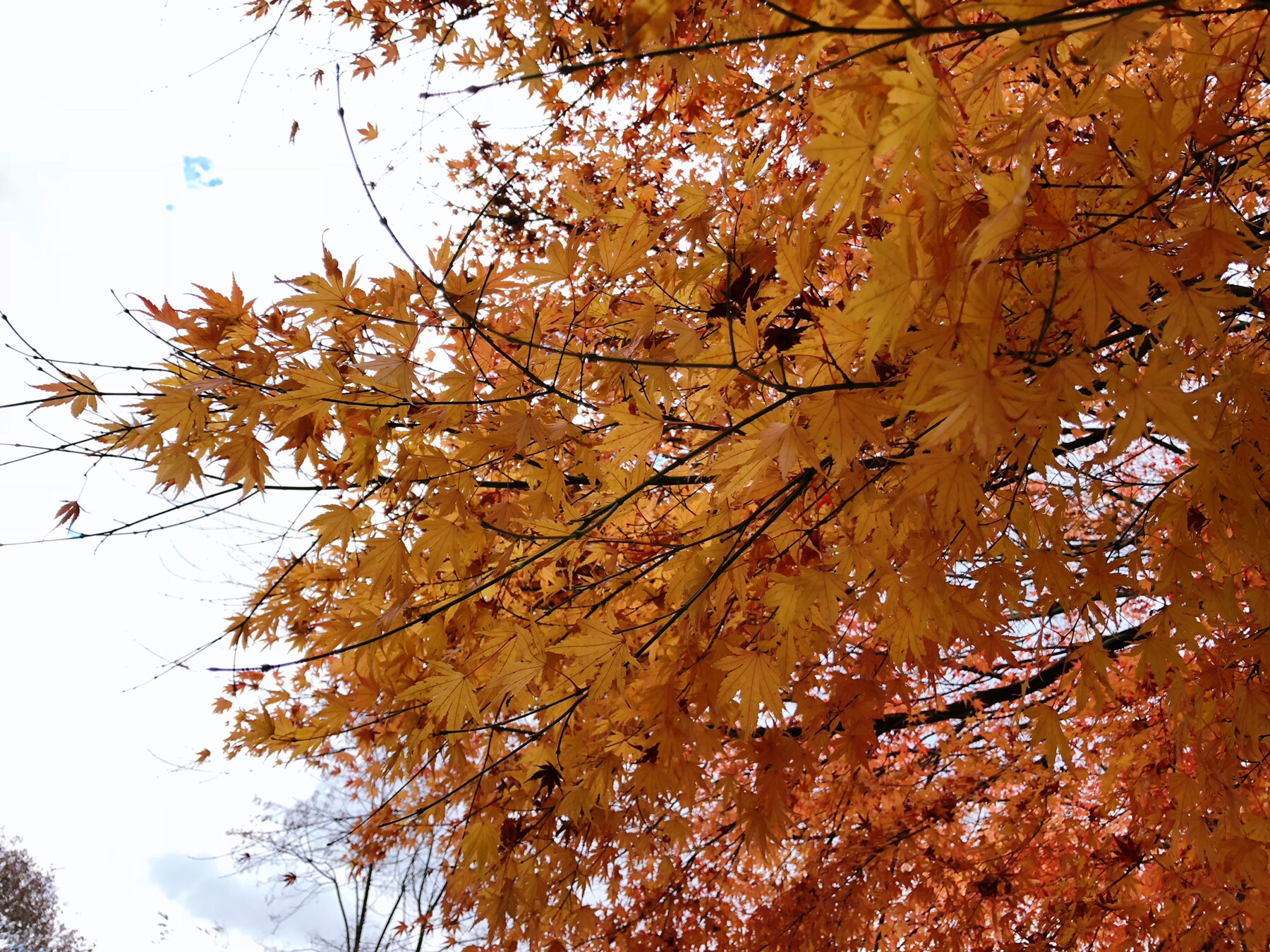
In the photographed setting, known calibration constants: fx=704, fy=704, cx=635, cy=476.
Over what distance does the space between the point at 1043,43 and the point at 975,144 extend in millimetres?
270

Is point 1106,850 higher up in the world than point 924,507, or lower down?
lower down

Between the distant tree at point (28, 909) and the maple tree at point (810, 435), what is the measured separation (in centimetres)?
2277

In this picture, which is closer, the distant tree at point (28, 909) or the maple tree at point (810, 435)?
the maple tree at point (810, 435)

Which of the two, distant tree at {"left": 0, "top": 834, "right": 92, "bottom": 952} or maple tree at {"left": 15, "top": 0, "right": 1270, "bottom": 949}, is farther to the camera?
distant tree at {"left": 0, "top": 834, "right": 92, "bottom": 952}

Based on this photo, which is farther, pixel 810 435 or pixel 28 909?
pixel 28 909

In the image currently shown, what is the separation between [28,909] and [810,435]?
26.0 m

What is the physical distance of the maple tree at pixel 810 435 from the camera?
3.92 ft

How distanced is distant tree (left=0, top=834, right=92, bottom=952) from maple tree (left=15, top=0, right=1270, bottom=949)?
22772 millimetres

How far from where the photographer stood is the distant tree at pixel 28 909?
17812mm

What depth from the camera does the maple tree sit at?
3.92 feet

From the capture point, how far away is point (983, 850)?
3887mm

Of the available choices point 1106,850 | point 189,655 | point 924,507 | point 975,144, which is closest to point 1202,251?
point 975,144

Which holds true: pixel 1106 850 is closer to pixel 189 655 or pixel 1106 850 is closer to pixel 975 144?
pixel 975 144

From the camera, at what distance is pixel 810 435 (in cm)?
140
